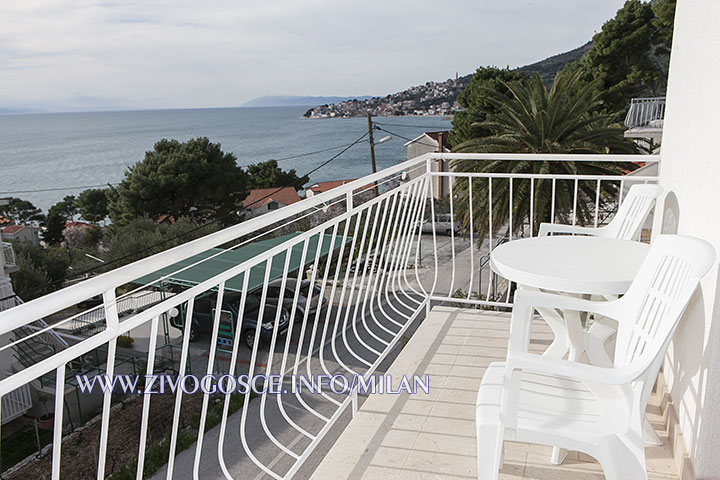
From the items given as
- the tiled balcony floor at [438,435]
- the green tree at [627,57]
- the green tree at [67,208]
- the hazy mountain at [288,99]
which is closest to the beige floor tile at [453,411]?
the tiled balcony floor at [438,435]

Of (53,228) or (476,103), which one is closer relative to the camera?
(476,103)

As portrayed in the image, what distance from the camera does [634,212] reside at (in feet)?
8.97

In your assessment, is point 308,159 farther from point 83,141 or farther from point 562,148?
point 562,148

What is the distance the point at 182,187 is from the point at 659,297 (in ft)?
91.6

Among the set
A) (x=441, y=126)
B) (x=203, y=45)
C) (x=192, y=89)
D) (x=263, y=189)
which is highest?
(x=203, y=45)

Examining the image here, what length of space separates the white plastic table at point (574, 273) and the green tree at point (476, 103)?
16.8m

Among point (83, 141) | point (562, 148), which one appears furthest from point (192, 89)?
point (562, 148)

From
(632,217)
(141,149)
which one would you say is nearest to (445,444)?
(632,217)

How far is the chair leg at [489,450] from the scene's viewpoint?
1608mm

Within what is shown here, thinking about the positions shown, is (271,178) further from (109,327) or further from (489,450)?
(109,327)

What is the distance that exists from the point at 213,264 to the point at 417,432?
1370 cm

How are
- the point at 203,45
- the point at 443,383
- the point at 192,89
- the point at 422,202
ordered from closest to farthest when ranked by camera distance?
1. the point at 443,383
2. the point at 422,202
3. the point at 203,45
4. the point at 192,89

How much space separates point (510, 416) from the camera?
4.98 feet

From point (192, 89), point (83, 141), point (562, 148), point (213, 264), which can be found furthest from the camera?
point (83, 141)
